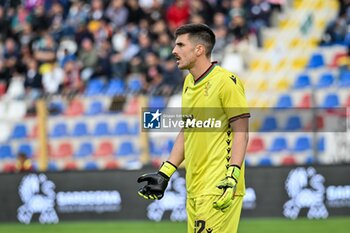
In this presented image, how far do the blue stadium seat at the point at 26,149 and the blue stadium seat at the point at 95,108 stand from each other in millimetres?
1102

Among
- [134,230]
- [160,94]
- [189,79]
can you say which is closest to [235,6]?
[160,94]

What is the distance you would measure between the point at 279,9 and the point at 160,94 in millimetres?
5904

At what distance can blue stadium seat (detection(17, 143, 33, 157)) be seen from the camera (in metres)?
15.6

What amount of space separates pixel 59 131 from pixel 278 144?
3.45 metres

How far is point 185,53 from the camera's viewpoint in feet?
24.4

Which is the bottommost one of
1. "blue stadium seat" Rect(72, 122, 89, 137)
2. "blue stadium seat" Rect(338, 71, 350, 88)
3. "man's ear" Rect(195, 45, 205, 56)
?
"man's ear" Rect(195, 45, 205, 56)

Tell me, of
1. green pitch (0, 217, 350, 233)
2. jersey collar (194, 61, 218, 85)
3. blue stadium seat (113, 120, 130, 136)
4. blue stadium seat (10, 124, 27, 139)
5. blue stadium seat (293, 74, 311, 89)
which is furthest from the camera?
blue stadium seat (293, 74, 311, 89)

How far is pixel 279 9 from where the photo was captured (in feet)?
67.0

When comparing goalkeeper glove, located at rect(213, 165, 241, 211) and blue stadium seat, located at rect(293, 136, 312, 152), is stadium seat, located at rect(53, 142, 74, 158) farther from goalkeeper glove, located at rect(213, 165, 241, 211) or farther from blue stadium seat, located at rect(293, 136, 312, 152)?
goalkeeper glove, located at rect(213, 165, 241, 211)

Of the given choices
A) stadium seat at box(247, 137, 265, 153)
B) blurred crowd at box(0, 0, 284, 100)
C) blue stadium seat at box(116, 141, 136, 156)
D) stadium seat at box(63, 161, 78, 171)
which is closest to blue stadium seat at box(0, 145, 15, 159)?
stadium seat at box(63, 161, 78, 171)

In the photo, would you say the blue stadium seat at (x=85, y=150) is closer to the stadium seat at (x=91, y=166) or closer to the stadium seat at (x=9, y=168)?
the stadium seat at (x=91, y=166)

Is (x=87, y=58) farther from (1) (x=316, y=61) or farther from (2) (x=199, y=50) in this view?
(2) (x=199, y=50)

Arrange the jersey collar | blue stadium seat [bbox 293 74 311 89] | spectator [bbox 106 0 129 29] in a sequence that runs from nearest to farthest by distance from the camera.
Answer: the jersey collar → blue stadium seat [bbox 293 74 311 89] → spectator [bbox 106 0 129 29]

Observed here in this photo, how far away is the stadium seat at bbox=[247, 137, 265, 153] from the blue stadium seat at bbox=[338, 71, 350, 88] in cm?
166
